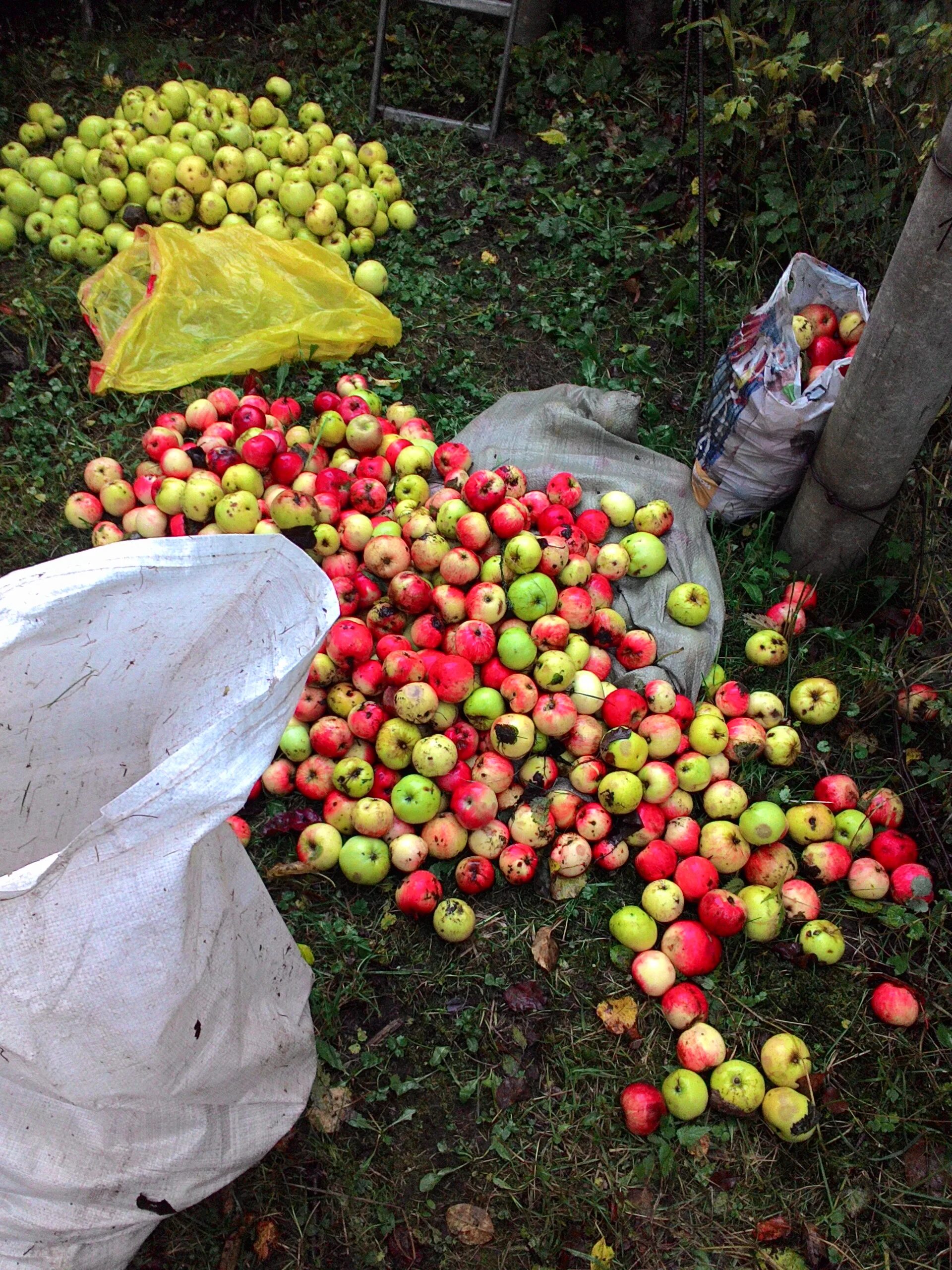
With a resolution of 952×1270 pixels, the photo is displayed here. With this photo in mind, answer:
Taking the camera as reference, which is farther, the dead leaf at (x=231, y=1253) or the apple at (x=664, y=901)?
the apple at (x=664, y=901)

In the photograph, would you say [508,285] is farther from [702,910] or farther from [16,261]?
[702,910]

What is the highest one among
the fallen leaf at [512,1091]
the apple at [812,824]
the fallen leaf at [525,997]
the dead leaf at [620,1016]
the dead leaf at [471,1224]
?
the apple at [812,824]

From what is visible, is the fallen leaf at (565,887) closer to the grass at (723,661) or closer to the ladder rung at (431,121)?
the grass at (723,661)

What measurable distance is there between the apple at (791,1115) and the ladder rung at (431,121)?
5.09 meters

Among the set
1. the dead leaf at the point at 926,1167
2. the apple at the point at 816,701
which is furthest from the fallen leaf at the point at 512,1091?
the apple at the point at 816,701

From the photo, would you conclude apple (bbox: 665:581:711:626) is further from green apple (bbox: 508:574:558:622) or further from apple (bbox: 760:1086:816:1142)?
apple (bbox: 760:1086:816:1142)

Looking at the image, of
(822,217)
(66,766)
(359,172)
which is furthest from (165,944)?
(359,172)

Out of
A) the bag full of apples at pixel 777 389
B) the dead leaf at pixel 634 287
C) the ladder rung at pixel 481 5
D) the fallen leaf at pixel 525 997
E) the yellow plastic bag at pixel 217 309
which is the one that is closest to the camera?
the fallen leaf at pixel 525 997

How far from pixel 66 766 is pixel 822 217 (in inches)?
153

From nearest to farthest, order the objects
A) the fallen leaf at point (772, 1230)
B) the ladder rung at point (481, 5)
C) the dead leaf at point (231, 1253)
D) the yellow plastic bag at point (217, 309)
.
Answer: the dead leaf at point (231, 1253) < the fallen leaf at point (772, 1230) < the yellow plastic bag at point (217, 309) < the ladder rung at point (481, 5)

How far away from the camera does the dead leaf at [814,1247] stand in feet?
7.25

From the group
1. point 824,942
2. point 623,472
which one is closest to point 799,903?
point 824,942

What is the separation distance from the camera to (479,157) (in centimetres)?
521

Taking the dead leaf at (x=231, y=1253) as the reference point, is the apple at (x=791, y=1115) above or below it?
above
